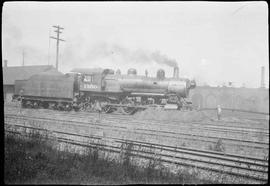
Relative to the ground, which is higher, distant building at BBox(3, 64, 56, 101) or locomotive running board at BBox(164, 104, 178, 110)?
distant building at BBox(3, 64, 56, 101)

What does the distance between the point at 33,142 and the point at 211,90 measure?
3359cm

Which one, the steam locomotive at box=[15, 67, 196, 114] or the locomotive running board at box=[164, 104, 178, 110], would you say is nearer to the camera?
the locomotive running board at box=[164, 104, 178, 110]

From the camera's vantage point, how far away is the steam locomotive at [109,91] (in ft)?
66.4

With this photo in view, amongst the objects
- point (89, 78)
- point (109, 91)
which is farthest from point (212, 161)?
point (89, 78)

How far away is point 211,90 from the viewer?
39.0 metres

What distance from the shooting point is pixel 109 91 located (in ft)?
69.2

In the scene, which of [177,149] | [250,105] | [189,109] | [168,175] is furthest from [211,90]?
[168,175]

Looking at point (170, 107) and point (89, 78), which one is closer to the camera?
point (170, 107)

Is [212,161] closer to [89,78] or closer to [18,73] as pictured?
[89,78]

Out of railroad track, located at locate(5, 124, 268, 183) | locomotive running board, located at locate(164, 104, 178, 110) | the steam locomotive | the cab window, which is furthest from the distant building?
railroad track, located at locate(5, 124, 268, 183)

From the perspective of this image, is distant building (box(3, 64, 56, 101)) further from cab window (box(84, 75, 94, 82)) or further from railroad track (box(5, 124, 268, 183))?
railroad track (box(5, 124, 268, 183))

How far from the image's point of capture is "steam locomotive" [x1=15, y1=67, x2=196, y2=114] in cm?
2025

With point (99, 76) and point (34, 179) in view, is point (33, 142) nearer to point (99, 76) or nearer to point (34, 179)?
point (34, 179)

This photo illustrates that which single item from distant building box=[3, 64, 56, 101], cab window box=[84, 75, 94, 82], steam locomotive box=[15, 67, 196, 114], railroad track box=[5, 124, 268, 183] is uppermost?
distant building box=[3, 64, 56, 101]
